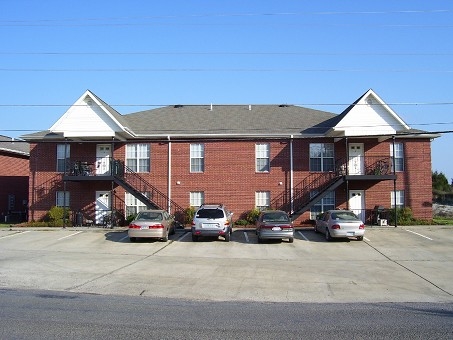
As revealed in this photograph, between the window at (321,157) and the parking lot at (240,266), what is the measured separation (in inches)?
209

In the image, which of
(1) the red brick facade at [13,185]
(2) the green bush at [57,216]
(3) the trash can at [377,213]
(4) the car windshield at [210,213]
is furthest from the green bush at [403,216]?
(1) the red brick facade at [13,185]

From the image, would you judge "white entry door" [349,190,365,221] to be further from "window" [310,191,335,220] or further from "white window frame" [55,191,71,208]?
"white window frame" [55,191,71,208]

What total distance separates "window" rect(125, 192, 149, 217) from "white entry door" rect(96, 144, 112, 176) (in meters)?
2.25

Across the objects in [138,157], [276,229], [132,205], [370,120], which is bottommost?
[276,229]

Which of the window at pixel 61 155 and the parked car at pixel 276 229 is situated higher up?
the window at pixel 61 155

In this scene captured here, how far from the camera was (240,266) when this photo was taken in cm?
1648

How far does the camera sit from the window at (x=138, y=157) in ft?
102

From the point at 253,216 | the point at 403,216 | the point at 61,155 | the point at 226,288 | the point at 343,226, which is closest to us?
the point at 226,288

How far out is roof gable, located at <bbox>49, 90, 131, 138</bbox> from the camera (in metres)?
29.0

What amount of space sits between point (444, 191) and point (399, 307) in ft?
190

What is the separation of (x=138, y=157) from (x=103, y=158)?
7.63 ft

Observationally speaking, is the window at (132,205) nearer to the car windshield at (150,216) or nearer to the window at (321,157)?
the car windshield at (150,216)

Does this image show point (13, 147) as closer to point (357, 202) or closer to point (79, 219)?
point (79, 219)

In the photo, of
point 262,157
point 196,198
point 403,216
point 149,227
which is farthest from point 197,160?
point 403,216
